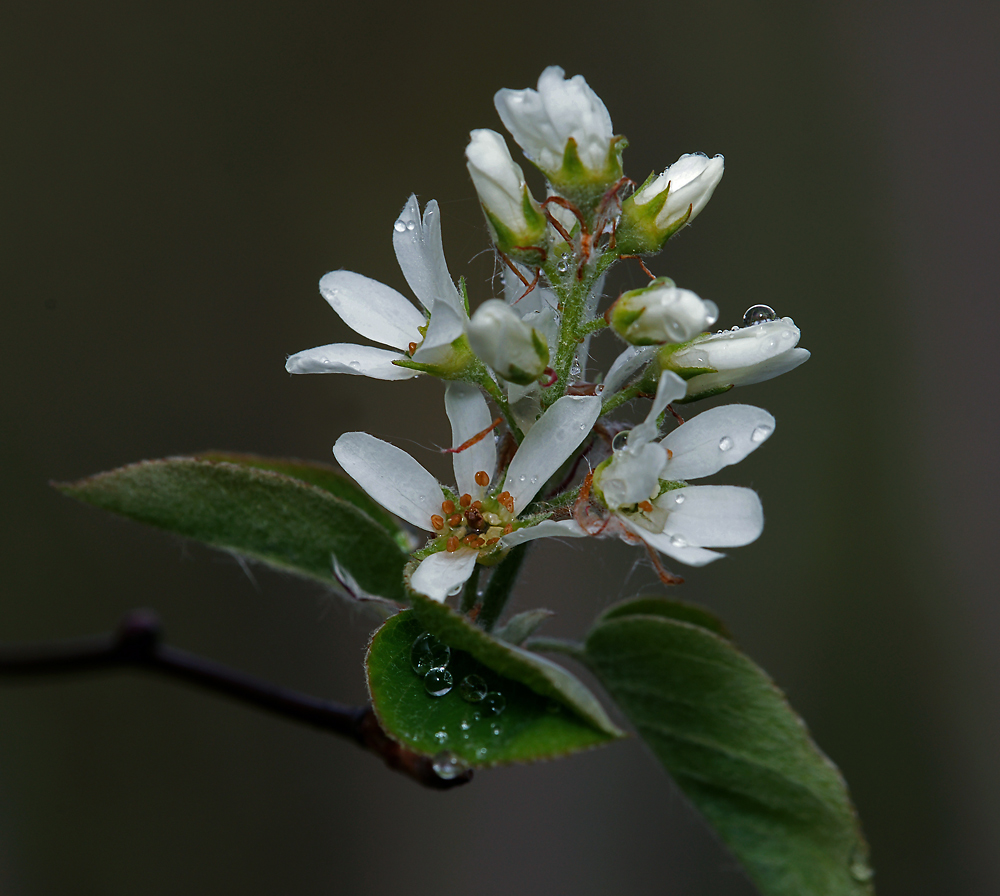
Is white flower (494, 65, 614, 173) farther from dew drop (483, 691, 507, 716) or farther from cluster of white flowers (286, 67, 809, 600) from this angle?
dew drop (483, 691, 507, 716)

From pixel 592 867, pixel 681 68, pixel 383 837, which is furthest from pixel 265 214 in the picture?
pixel 592 867

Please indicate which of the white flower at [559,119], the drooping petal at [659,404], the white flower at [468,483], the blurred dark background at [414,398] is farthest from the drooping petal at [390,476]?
the blurred dark background at [414,398]

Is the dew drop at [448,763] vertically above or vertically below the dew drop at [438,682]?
below

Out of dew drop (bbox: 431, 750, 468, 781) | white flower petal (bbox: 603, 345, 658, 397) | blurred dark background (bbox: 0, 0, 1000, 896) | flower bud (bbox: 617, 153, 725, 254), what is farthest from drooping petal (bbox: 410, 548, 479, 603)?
blurred dark background (bbox: 0, 0, 1000, 896)

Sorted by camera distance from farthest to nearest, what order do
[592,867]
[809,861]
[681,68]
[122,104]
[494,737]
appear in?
1. [681,68]
2. [122,104]
3. [592,867]
4. [809,861]
5. [494,737]

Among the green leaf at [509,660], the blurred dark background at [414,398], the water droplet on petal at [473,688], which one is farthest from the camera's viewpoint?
the blurred dark background at [414,398]

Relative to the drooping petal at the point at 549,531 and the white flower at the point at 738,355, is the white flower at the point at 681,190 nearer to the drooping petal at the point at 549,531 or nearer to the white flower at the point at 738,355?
the white flower at the point at 738,355

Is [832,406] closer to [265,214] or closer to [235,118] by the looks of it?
[265,214]
